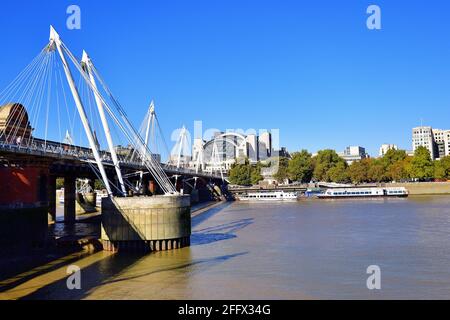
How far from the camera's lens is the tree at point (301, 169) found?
483 ft

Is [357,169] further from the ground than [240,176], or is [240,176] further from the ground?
[357,169]

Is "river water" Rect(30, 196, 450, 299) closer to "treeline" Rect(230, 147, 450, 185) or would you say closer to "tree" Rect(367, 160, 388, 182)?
"treeline" Rect(230, 147, 450, 185)

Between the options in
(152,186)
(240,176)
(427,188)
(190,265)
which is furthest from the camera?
(240,176)

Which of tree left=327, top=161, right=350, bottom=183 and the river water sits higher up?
tree left=327, top=161, right=350, bottom=183

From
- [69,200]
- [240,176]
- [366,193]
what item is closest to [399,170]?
[366,193]

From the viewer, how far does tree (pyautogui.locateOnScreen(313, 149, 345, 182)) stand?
144750mm

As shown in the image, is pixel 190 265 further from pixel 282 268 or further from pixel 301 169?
pixel 301 169

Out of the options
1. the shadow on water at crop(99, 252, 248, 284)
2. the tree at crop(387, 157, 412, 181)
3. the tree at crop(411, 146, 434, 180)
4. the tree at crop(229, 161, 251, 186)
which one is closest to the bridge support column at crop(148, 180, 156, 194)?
the shadow on water at crop(99, 252, 248, 284)

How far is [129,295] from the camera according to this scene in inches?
811

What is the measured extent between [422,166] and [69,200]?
3435 inches

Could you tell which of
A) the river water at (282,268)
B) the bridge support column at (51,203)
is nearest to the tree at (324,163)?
the bridge support column at (51,203)

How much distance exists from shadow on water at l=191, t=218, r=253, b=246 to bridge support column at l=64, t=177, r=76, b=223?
66.1ft

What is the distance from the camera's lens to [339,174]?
138 meters

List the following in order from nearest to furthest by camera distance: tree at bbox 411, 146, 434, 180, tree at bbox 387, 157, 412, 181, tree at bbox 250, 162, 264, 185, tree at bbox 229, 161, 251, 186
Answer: tree at bbox 411, 146, 434, 180
tree at bbox 387, 157, 412, 181
tree at bbox 229, 161, 251, 186
tree at bbox 250, 162, 264, 185
